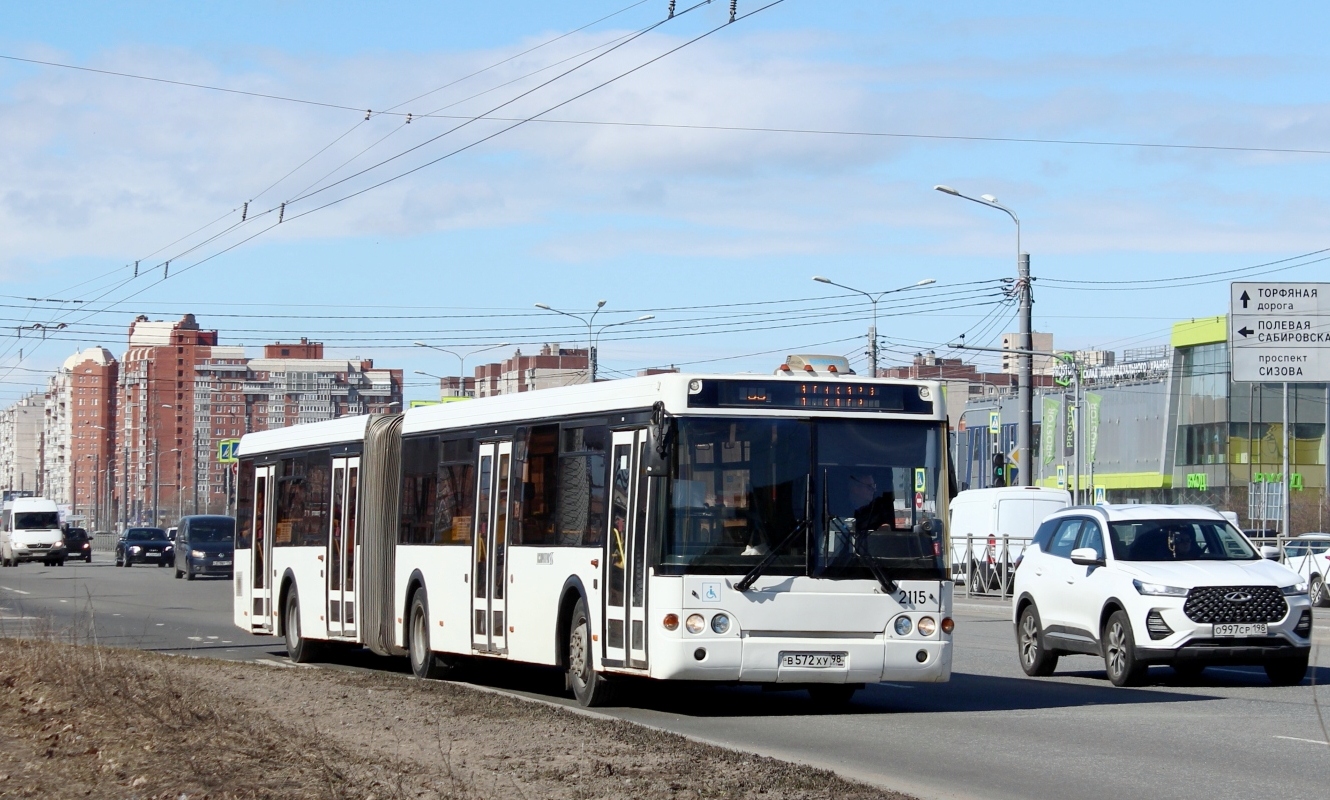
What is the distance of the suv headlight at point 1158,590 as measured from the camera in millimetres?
16625

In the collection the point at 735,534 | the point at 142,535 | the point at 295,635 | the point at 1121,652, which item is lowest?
the point at 142,535

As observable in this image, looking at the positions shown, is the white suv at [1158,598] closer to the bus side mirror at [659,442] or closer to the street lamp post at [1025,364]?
the bus side mirror at [659,442]

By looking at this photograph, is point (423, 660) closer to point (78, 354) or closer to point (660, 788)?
point (660, 788)

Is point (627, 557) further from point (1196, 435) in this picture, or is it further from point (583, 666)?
point (1196, 435)

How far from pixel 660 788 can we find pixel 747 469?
4.96m

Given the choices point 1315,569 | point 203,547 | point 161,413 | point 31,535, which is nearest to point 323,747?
point 1315,569

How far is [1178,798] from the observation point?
980 centimetres

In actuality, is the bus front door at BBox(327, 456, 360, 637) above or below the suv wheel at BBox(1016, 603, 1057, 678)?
above

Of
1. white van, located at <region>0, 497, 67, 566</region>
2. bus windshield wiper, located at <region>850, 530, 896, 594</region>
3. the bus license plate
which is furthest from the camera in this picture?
white van, located at <region>0, 497, 67, 566</region>

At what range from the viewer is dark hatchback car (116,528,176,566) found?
66.5 meters

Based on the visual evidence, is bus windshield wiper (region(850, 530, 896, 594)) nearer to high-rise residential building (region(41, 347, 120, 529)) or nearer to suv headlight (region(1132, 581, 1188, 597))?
suv headlight (region(1132, 581, 1188, 597))

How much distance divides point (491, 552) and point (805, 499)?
13.3 feet

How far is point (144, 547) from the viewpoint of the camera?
219 feet

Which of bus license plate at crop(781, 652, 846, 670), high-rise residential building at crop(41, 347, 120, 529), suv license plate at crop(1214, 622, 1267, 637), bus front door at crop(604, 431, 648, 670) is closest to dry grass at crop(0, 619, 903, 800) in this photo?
bus front door at crop(604, 431, 648, 670)
